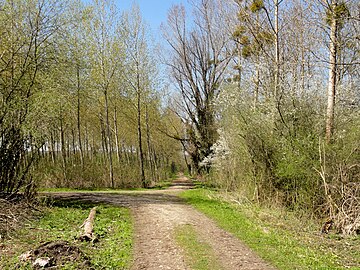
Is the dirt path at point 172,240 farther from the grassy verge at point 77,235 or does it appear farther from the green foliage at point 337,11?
the green foliage at point 337,11

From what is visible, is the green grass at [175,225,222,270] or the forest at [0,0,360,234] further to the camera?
the forest at [0,0,360,234]

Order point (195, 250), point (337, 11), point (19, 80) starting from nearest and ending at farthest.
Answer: point (195, 250), point (337, 11), point (19, 80)

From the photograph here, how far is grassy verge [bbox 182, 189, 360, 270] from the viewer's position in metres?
6.88

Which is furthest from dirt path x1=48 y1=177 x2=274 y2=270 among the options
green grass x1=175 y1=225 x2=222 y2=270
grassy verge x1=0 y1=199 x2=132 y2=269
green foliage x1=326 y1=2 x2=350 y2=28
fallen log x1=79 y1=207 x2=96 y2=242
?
green foliage x1=326 y1=2 x2=350 y2=28

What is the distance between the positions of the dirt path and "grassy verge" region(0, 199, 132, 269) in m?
0.33

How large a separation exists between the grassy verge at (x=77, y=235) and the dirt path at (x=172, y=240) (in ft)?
1.07

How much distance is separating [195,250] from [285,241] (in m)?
2.23

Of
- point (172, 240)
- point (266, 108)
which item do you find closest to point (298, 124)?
point (266, 108)

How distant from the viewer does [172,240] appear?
8.23 metres

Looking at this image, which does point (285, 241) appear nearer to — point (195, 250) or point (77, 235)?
point (195, 250)

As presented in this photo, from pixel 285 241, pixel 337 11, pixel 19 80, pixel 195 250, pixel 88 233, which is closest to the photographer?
pixel 195 250

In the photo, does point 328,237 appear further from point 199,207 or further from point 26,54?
point 26,54

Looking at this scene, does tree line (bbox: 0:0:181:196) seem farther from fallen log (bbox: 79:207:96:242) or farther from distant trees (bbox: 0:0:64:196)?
fallen log (bbox: 79:207:96:242)

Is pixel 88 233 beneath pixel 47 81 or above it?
beneath
